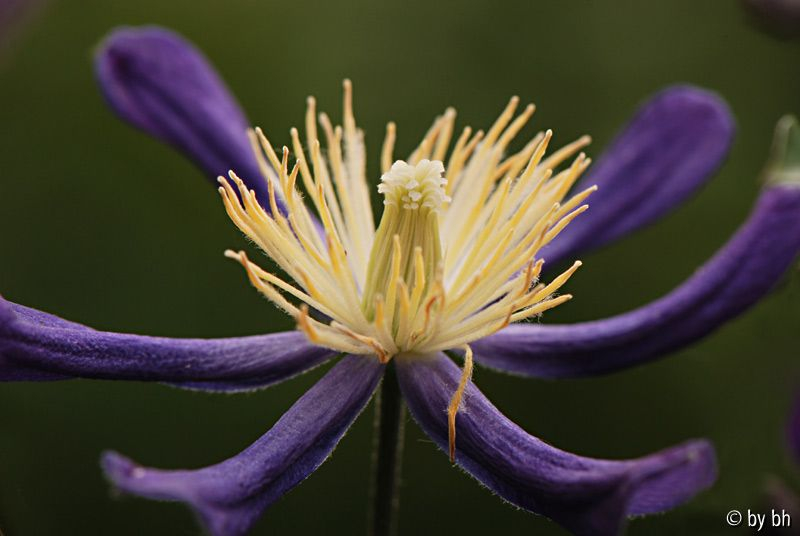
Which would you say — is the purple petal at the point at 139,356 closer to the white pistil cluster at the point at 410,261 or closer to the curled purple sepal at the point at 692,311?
the white pistil cluster at the point at 410,261

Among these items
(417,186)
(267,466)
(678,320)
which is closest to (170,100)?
(417,186)

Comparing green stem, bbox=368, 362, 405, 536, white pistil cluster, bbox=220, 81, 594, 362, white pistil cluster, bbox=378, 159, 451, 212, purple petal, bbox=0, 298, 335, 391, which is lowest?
green stem, bbox=368, 362, 405, 536

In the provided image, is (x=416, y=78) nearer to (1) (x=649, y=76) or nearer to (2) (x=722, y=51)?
(1) (x=649, y=76)

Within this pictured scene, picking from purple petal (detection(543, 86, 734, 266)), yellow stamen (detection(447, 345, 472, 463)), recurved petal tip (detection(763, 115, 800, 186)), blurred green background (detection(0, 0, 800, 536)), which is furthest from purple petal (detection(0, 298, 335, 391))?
blurred green background (detection(0, 0, 800, 536))

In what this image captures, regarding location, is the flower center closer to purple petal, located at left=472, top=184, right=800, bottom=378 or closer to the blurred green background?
purple petal, located at left=472, top=184, right=800, bottom=378

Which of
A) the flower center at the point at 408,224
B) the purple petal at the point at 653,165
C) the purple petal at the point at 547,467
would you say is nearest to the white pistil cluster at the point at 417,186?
the flower center at the point at 408,224

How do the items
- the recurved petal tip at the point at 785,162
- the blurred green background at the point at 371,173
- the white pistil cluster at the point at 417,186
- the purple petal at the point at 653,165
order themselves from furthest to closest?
1. the blurred green background at the point at 371,173
2. the purple petal at the point at 653,165
3. the recurved petal tip at the point at 785,162
4. the white pistil cluster at the point at 417,186
